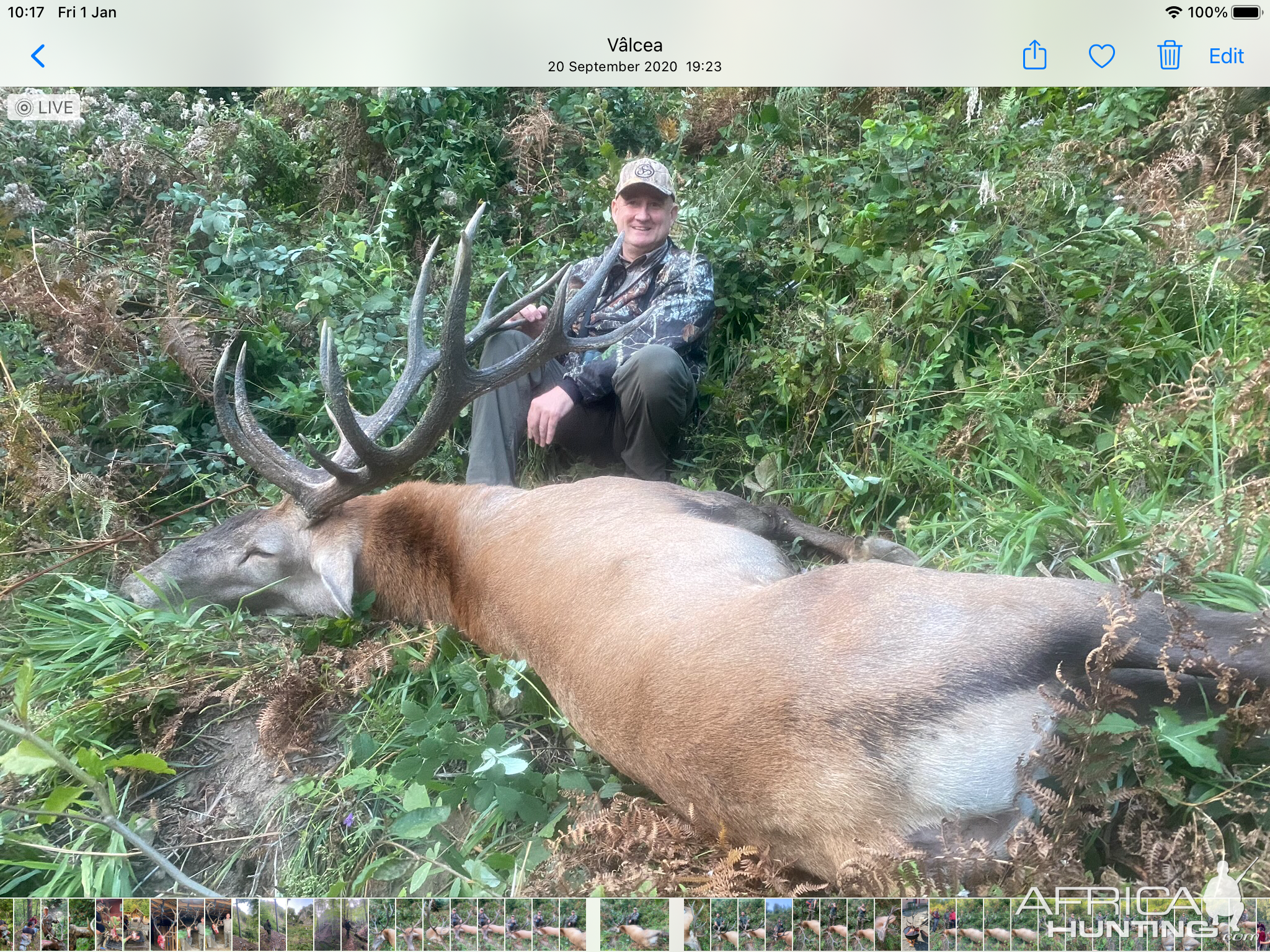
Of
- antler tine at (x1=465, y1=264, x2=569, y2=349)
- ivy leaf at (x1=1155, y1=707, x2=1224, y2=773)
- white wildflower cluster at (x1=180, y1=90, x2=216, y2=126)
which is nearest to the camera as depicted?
ivy leaf at (x1=1155, y1=707, x2=1224, y2=773)

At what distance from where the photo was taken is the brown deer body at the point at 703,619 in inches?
71.3

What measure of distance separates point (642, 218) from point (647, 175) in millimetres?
189

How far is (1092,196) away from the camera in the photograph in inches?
117

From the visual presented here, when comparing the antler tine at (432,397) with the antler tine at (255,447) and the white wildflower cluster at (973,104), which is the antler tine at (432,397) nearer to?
the antler tine at (255,447)

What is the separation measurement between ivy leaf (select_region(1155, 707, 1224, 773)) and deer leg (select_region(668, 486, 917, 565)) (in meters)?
1.25

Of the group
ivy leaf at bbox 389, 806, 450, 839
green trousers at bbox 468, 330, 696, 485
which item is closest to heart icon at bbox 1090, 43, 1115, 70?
green trousers at bbox 468, 330, 696, 485

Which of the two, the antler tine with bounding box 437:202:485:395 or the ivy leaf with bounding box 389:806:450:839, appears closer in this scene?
the ivy leaf with bounding box 389:806:450:839

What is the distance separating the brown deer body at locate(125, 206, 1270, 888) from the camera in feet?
5.94

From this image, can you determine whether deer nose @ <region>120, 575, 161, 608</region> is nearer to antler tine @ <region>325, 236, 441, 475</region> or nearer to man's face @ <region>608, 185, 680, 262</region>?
antler tine @ <region>325, 236, 441, 475</region>

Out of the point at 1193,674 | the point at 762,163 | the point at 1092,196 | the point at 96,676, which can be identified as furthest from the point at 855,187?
the point at 96,676

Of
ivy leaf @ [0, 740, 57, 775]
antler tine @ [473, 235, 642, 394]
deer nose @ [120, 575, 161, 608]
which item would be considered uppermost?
antler tine @ [473, 235, 642, 394]

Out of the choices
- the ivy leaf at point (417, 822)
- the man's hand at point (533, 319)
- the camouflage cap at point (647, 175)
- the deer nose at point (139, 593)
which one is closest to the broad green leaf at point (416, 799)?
the ivy leaf at point (417, 822)

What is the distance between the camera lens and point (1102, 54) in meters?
2.12

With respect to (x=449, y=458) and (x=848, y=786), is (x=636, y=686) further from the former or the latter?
(x=449, y=458)
